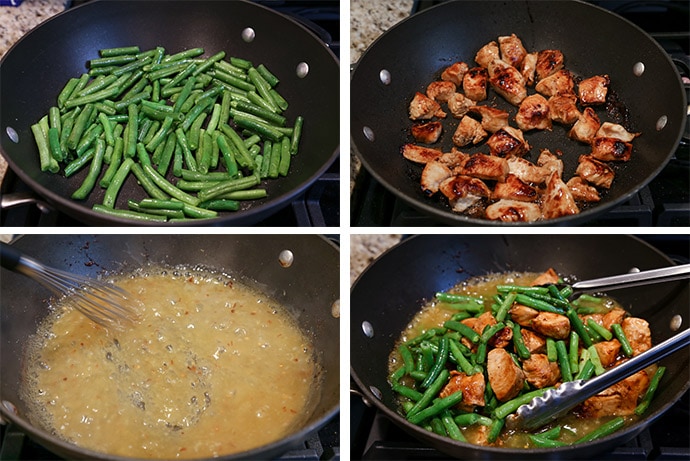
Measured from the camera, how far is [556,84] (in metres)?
1.43

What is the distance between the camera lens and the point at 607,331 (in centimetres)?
127

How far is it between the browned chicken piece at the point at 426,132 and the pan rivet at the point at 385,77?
10 centimetres

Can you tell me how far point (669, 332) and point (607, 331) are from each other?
0.33 feet

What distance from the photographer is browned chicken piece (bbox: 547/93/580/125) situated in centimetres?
139

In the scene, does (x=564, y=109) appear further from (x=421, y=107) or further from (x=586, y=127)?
(x=421, y=107)

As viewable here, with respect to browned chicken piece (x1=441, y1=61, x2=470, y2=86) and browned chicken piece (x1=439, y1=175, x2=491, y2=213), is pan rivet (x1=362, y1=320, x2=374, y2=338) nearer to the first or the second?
browned chicken piece (x1=439, y1=175, x2=491, y2=213)

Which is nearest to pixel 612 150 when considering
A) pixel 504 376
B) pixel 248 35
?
pixel 504 376

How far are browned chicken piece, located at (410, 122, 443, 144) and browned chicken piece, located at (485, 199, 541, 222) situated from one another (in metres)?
0.19

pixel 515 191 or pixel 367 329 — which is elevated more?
pixel 515 191

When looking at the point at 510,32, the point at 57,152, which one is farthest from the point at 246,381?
the point at 510,32

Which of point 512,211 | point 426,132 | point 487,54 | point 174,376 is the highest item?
point 487,54

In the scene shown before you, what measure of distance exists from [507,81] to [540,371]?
1.89 ft

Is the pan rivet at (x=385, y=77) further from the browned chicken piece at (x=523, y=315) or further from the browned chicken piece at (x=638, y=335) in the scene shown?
the browned chicken piece at (x=638, y=335)

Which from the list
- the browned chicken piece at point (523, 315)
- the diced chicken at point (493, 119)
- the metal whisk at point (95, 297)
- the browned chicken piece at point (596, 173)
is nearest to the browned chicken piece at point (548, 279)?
the browned chicken piece at point (523, 315)
